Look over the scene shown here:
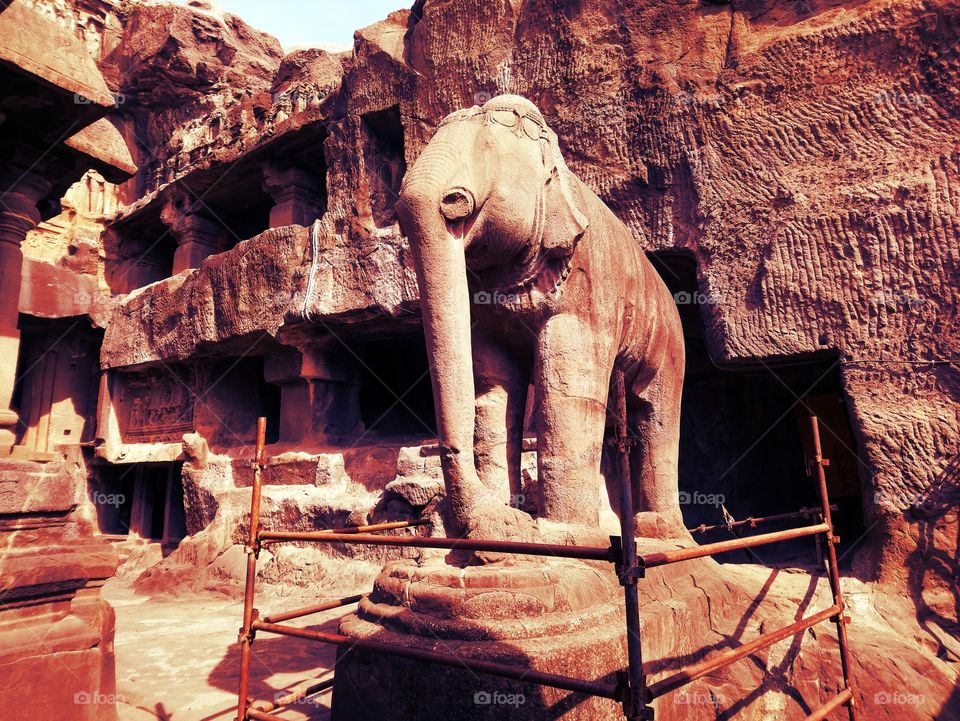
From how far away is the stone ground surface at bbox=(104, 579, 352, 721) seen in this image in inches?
120

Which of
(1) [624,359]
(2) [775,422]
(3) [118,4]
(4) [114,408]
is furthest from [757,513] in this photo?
(3) [118,4]

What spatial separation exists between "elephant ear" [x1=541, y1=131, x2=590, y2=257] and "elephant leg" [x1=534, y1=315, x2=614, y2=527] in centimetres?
33

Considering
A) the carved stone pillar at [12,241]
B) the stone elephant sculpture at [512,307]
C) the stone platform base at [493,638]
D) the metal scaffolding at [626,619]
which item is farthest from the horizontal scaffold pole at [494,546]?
the carved stone pillar at [12,241]

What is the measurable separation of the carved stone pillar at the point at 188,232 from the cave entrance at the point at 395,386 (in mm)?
3515

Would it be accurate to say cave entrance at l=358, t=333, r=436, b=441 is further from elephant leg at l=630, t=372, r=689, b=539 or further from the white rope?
elephant leg at l=630, t=372, r=689, b=539

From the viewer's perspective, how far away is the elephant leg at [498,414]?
2950mm

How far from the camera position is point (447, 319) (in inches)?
99.6

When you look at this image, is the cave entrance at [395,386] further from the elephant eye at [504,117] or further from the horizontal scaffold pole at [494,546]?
the horizontal scaffold pole at [494,546]

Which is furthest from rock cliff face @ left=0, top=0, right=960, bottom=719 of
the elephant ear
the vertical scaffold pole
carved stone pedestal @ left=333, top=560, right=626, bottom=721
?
the elephant ear

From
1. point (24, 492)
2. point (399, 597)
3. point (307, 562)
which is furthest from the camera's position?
point (307, 562)

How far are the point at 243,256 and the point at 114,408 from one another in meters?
4.14

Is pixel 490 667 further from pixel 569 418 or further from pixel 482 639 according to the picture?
pixel 569 418

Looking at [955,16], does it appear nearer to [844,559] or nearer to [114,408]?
[844,559]

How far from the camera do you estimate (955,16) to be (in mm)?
4422
